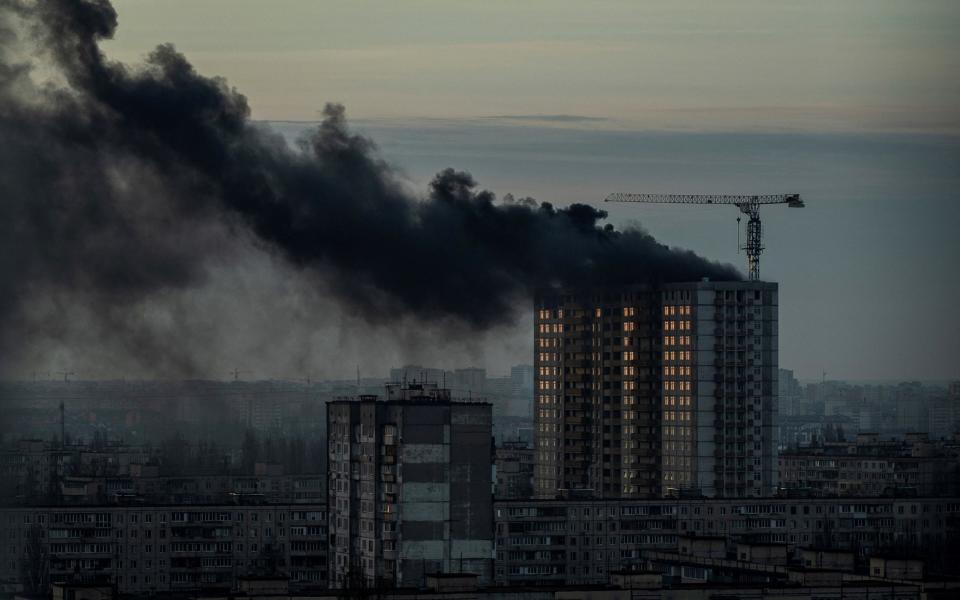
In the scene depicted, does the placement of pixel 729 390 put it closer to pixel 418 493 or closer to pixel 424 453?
pixel 424 453

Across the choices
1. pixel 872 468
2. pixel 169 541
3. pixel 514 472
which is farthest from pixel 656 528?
pixel 872 468

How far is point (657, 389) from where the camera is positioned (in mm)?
84188

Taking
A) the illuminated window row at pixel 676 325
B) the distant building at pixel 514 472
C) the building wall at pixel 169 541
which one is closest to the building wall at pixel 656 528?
the building wall at pixel 169 541

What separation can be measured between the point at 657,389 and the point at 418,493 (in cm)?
3110

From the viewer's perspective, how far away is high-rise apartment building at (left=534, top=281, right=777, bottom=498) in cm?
8206

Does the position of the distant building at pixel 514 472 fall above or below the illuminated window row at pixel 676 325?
below

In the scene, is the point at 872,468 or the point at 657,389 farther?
the point at 872,468

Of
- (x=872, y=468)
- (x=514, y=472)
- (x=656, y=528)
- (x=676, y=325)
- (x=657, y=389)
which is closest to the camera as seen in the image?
(x=656, y=528)

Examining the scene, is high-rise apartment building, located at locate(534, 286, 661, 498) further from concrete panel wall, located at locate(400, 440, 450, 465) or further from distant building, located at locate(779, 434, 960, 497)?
concrete panel wall, located at locate(400, 440, 450, 465)

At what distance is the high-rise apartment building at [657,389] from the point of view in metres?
82.1

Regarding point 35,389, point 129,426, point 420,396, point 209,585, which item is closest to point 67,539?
point 209,585

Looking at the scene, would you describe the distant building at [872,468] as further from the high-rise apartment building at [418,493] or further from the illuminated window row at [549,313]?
the high-rise apartment building at [418,493]

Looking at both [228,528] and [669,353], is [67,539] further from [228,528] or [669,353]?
[669,353]

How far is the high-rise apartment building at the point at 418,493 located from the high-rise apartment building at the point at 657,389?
2403 cm
